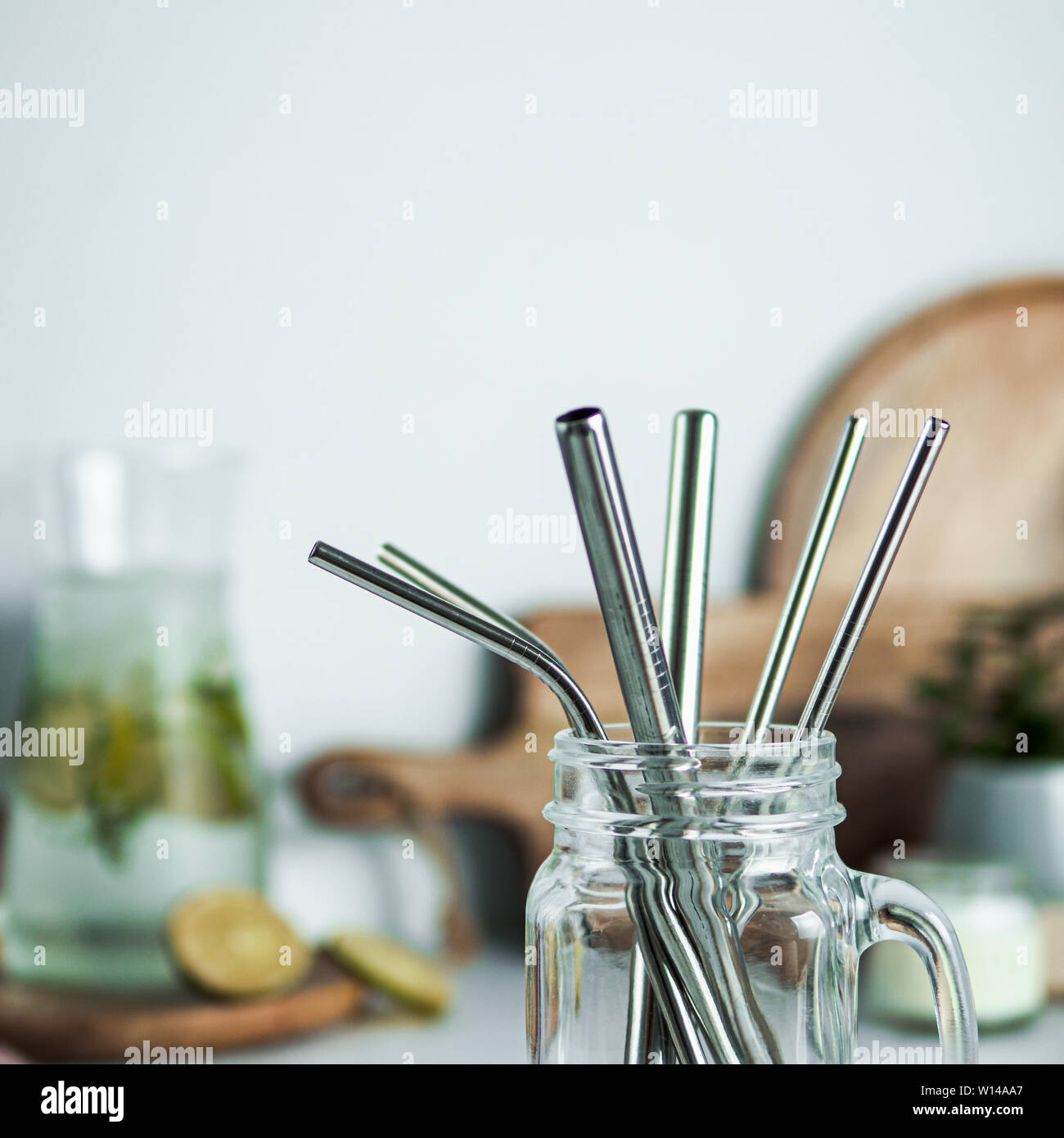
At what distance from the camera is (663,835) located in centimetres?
17

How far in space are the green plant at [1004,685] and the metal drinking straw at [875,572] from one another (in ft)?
1.44

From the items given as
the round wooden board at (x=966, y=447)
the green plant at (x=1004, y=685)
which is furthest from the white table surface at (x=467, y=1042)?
the round wooden board at (x=966, y=447)

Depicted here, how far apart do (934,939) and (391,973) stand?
1.27 feet

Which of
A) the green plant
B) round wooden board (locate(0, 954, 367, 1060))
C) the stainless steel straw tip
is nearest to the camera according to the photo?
the stainless steel straw tip

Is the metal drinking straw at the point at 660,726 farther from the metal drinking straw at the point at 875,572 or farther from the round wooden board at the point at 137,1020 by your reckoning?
the round wooden board at the point at 137,1020

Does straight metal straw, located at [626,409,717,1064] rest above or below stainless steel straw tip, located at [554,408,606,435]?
below

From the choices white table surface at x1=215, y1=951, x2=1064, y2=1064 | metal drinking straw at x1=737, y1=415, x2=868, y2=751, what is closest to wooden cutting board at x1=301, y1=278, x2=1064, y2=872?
white table surface at x1=215, y1=951, x2=1064, y2=1064

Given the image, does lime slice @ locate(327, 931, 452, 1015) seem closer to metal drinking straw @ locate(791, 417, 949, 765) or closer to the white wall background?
the white wall background

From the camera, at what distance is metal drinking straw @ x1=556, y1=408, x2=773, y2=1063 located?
16 centimetres

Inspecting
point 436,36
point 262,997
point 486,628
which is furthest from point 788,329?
point 486,628

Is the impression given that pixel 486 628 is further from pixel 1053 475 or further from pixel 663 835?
pixel 1053 475

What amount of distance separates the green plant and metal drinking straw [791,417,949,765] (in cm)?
44

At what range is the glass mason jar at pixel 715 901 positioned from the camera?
17 centimetres
